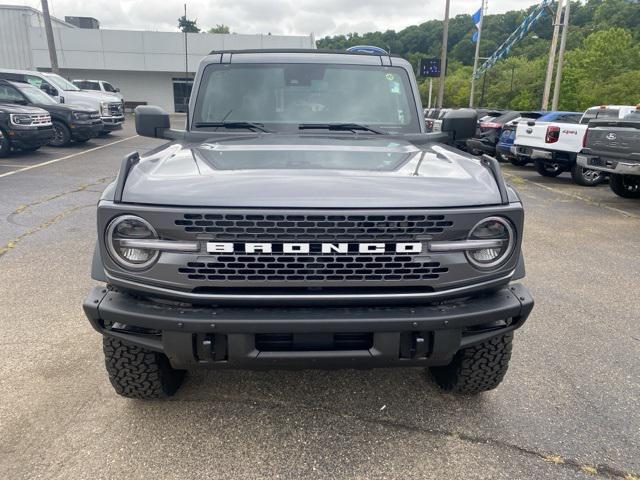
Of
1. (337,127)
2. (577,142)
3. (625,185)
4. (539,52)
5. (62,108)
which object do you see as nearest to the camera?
(337,127)

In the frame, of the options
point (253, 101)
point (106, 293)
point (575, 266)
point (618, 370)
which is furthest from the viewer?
point (575, 266)

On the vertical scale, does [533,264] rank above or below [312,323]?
below

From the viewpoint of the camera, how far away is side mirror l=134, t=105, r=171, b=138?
3621mm

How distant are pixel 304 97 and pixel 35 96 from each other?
13.2 meters

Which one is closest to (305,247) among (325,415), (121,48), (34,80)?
(325,415)

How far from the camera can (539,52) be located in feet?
161

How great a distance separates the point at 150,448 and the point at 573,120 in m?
12.5

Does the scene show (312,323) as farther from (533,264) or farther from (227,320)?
(533,264)

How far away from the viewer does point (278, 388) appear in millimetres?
2975

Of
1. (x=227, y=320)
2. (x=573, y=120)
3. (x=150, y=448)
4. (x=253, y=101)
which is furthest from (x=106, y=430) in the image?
(x=573, y=120)

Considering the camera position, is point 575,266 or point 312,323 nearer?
point 312,323

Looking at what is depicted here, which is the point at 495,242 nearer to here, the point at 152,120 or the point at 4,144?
the point at 152,120

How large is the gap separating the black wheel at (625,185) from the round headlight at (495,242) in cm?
854

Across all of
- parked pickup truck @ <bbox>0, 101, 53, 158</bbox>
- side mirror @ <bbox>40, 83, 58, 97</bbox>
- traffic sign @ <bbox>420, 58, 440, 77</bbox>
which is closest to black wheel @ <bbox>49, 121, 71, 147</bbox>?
side mirror @ <bbox>40, 83, 58, 97</bbox>
